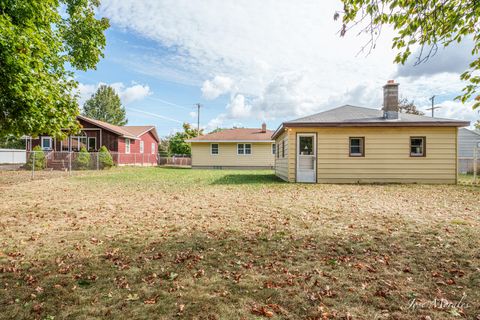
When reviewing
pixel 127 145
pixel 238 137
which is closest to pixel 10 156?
pixel 127 145

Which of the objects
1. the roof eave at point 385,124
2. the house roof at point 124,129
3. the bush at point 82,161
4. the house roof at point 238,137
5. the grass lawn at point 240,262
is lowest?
the grass lawn at point 240,262

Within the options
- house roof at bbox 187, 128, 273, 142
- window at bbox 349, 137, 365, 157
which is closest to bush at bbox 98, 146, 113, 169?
house roof at bbox 187, 128, 273, 142

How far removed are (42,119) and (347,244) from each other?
24.1 feet

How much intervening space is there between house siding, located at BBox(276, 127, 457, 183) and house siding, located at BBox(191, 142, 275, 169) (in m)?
13.6

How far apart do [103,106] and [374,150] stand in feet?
180

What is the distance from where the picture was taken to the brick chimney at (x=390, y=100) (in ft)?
43.2

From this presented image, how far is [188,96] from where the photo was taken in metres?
44.4

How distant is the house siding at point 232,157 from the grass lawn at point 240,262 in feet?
65.1

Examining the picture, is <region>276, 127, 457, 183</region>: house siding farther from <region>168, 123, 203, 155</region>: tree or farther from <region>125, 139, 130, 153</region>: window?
<region>168, 123, 203, 155</region>: tree

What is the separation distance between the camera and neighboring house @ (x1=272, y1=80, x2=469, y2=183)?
1288 centimetres

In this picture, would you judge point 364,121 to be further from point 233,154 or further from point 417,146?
point 233,154

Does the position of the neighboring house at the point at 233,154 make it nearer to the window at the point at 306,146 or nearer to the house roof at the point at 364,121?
the window at the point at 306,146

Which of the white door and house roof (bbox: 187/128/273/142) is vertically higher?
house roof (bbox: 187/128/273/142)

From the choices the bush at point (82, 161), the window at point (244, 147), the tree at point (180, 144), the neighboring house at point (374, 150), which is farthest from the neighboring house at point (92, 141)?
the neighboring house at point (374, 150)
